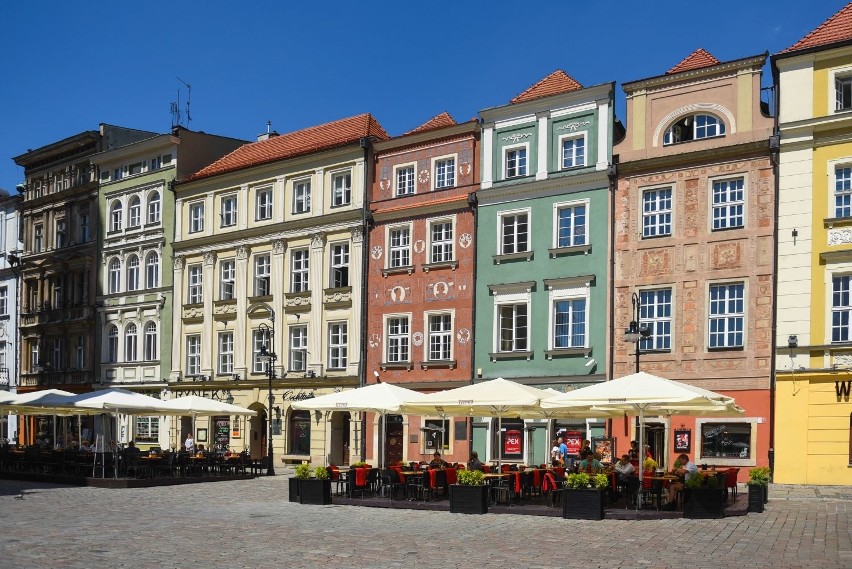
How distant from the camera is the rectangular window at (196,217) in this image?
48.0 metres

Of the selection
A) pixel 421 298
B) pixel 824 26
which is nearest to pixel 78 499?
pixel 421 298

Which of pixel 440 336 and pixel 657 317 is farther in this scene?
pixel 440 336

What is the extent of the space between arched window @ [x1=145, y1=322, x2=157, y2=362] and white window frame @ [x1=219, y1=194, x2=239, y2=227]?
6.63 metres

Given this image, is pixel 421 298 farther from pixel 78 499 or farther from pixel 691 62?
pixel 78 499

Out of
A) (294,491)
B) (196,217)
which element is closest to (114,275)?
(196,217)

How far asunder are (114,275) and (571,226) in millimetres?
26152

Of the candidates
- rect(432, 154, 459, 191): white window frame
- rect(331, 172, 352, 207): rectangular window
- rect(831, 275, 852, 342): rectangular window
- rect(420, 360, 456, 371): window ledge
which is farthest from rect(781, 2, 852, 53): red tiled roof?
rect(331, 172, 352, 207): rectangular window

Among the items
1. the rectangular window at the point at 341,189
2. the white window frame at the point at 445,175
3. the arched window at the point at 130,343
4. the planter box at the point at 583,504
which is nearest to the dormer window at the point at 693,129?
the white window frame at the point at 445,175

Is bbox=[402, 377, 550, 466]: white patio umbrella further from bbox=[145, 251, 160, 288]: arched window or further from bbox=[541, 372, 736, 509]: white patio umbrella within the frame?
bbox=[145, 251, 160, 288]: arched window

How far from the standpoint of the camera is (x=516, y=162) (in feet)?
121

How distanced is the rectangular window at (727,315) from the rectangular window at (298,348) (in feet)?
56.4

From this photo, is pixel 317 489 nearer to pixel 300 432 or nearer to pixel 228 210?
pixel 300 432

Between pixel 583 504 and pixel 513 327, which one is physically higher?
pixel 513 327

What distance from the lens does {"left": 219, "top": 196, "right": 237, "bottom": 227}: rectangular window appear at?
4641 centimetres
